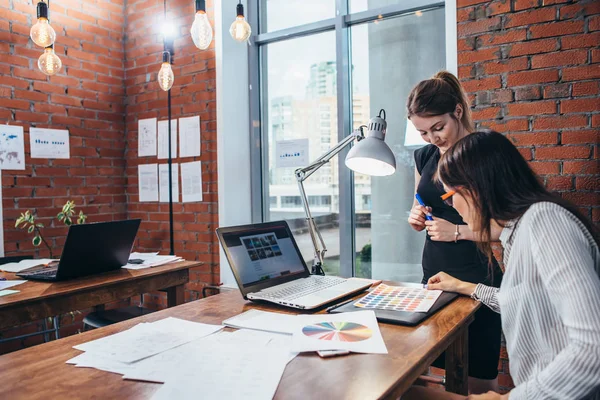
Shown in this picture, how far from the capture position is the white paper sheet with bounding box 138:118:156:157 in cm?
365

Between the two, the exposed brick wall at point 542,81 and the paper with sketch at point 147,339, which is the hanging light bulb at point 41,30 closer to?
the paper with sketch at point 147,339

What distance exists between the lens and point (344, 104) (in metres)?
3.10

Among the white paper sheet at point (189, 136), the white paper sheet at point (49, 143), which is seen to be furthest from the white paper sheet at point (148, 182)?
the white paper sheet at point (49, 143)

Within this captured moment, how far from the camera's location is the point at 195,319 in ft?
4.60

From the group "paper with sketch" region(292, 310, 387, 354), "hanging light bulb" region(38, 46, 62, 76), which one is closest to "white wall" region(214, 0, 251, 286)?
"hanging light bulb" region(38, 46, 62, 76)

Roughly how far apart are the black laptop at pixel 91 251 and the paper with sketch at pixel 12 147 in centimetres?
111

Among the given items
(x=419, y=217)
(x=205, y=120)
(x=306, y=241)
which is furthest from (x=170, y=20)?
(x=419, y=217)

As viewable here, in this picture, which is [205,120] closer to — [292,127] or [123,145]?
[292,127]

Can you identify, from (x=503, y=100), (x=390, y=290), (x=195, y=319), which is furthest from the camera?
(x=503, y=100)

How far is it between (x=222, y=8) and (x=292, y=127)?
3.15 feet

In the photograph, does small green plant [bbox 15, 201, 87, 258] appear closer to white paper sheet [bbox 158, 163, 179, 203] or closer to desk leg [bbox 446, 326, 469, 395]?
white paper sheet [bbox 158, 163, 179, 203]

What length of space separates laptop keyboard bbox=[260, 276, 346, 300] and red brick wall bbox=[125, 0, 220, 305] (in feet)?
5.63

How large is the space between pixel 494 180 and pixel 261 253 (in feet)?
2.90

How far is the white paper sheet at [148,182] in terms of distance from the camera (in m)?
3.65
